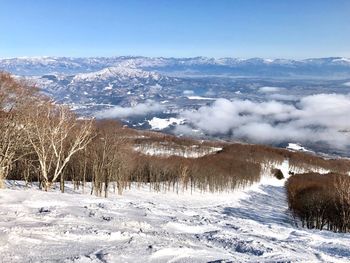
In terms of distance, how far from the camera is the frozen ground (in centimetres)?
1380

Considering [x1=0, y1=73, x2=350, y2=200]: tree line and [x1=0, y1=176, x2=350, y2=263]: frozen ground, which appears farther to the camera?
[x1=0, y1=73, x2=350, y2=200]: tree line

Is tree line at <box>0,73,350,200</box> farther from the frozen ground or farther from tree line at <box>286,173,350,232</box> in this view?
tree line at <box>286,173,350,232</box>

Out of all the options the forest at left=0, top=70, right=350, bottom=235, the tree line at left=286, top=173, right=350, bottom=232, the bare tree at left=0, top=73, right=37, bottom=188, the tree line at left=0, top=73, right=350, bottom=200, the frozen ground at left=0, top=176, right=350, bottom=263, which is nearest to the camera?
the frozen ground at left=0, top=176, right=350, bottom=263

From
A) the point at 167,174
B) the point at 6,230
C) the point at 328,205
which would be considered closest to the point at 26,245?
the point at 6,230

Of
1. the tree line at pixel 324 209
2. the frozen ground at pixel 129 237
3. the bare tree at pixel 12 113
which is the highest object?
the bare tree at pixel 12 113

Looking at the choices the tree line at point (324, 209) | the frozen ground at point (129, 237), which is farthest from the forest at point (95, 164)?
the frozen ground at point (129, 237)

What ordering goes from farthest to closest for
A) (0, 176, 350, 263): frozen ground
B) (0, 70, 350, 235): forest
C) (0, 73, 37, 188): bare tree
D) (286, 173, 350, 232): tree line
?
(286, 173, 350, 232): tree line
(0, 70, 350, 235): forest
(0, 73, 37, 188): bare tree
(0, 176, 350, 263): frozen ground

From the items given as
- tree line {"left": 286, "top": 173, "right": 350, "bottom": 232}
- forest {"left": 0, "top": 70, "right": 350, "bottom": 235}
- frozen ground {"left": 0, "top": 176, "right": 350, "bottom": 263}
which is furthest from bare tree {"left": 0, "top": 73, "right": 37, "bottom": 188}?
tree line {"left": 286, "top": 173, "right": 350, "bottom": 232}

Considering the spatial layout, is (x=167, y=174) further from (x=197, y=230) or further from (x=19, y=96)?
(x=197, y=230)

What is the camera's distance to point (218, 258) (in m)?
14.2

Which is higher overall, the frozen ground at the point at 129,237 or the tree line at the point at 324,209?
the frozen ground at the point at 129,237

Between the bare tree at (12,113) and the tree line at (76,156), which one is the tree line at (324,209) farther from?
the bare tree at (12,113)

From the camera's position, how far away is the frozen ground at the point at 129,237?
45.3 ft

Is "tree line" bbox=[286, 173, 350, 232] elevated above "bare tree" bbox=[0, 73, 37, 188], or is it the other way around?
"bare tree" bbox=[0, 73, 37, 188]
